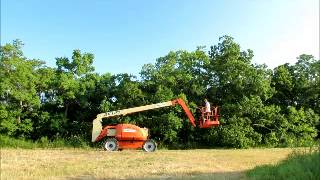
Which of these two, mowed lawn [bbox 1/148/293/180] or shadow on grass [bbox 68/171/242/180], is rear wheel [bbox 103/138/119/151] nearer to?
mowed lawn [bbox 1/148/293/180]

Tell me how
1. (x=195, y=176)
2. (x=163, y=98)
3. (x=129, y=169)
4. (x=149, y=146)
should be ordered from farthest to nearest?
(x=163, y=98) < (x=149, y=146) < (x=129, y=169) < (x=195, y=176)

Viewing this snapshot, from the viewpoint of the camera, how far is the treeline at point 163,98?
3241 centimetres

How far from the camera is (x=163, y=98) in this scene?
32875mm

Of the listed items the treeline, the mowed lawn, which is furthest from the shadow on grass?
the treeline

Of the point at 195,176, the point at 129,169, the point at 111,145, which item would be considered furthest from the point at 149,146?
the point at 195,176

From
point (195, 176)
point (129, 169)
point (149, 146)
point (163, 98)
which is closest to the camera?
point (195, 176)

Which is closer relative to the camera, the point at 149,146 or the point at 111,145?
the point at 111,145

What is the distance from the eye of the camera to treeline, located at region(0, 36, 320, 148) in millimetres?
32406

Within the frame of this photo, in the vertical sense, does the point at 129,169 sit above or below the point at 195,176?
above

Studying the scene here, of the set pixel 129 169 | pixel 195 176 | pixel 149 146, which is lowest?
pixel 195 176

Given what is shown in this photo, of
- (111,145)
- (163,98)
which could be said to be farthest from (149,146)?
(163,98)

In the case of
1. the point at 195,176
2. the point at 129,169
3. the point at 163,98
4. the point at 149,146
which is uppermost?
the point at 163,98

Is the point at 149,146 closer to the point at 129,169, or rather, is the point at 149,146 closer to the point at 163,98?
the point at 163,98

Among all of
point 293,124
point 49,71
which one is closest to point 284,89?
point 293,124
